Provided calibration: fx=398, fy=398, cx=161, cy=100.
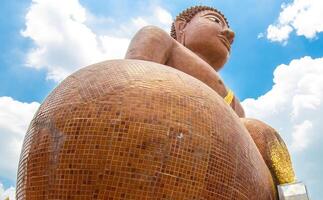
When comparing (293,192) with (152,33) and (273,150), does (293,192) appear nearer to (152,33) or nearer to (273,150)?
(273,150)

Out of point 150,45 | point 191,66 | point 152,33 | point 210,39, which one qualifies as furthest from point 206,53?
point 150,45

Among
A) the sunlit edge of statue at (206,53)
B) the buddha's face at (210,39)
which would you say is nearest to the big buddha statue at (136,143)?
the sunlit edge of statue at (206,53)

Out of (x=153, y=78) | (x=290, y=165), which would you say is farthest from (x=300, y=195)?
(x=153, y=78)

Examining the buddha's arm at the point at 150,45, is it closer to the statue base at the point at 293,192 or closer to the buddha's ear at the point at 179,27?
the buddha's ear at the point at 179,27

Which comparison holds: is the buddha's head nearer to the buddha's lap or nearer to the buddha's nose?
the buddha's nose

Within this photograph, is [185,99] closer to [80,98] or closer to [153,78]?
[153,78]

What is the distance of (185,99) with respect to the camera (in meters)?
2.64

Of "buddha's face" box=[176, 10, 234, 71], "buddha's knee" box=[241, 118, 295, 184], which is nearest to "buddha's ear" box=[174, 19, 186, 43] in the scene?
"buddha's face" box=[176, 10, 234, 71]

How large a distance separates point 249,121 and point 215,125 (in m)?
1.67

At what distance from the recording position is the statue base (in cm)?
324

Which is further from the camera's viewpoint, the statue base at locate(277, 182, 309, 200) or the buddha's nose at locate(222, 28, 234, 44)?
the buddha's nose at locate(222, 28, 234, 44)

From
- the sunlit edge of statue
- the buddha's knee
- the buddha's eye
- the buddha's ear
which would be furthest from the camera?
the buddha's ear

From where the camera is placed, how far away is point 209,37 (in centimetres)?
559

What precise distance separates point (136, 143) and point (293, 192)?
165 cm
